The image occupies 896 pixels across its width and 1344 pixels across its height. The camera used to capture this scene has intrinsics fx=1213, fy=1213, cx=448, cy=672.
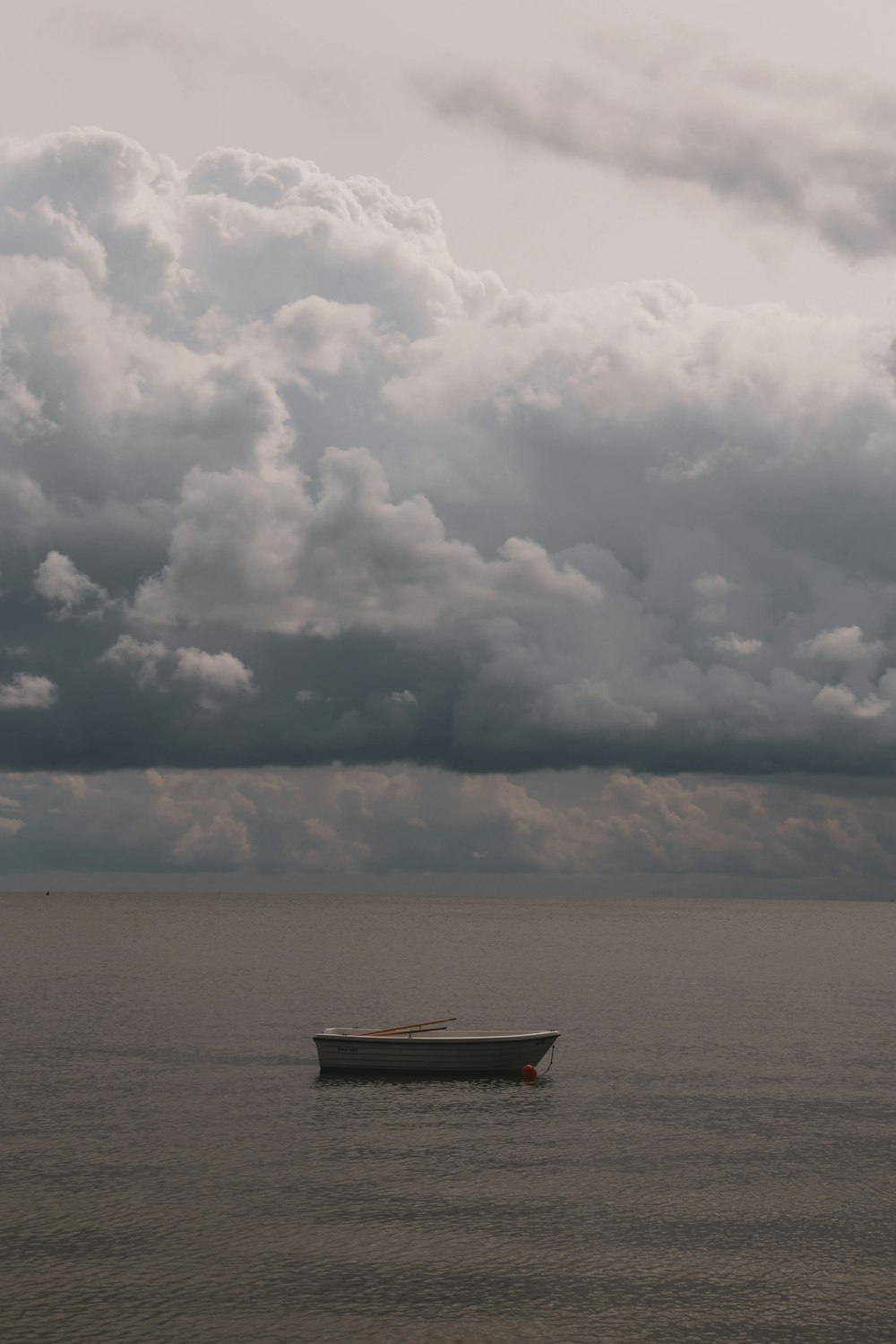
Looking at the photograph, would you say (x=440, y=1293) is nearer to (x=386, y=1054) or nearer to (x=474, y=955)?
(x=386, y=1054)

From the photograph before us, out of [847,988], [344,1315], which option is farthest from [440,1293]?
[847,988]

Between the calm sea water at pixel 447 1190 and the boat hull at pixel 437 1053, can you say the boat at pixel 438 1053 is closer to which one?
the boat hull at pixel 437 1053

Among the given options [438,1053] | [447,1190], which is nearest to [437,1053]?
[438,1053]

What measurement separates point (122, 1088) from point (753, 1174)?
32746mm

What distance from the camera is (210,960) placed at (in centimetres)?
16325

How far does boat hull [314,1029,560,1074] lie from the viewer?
67.3m

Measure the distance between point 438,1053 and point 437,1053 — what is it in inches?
2.0

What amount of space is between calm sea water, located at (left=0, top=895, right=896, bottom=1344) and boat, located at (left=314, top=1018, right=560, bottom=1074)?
1.34m

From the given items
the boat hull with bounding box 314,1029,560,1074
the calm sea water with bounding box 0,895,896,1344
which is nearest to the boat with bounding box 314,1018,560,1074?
the boat hull with bounding box 314,1029,560,1074

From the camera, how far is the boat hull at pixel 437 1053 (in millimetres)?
67312

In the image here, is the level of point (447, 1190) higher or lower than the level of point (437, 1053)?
lower

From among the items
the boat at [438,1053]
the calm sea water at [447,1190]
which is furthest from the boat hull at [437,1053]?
the calm sea water at [447,1190]

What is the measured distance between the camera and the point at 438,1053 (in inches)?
2660

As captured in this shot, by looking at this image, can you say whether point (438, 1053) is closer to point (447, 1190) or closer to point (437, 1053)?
point (437, 1053)
